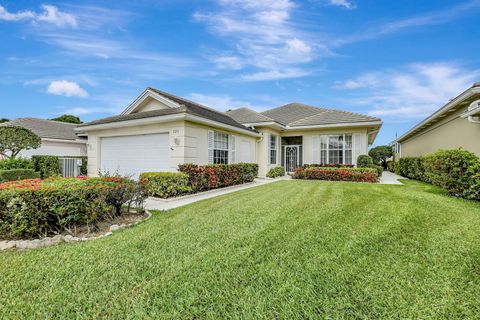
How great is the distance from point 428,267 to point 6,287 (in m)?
5.22

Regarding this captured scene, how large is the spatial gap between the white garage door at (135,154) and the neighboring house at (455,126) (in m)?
12.6

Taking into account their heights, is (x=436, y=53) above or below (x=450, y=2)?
below

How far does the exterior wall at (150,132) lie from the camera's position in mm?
10344

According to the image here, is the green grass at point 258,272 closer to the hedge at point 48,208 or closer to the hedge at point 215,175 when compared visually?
the hedge at point 48,208

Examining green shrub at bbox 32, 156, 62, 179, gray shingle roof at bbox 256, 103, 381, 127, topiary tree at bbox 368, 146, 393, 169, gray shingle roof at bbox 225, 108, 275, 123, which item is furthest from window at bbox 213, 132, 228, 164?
topiary tree at bbox 368, 146, 393, 169

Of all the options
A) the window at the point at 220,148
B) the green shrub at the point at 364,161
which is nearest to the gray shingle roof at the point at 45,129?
the window at the point at 220,148

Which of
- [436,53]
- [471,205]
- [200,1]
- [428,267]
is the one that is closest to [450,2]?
[436,53]

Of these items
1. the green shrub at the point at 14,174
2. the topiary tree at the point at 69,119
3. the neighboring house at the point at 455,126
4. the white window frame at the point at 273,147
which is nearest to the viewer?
the neighboring house at the point at 455,126

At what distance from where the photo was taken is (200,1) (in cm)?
1038

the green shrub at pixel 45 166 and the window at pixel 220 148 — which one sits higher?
the window at pixel 220 148

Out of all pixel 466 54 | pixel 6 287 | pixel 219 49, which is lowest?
pixel 6 287

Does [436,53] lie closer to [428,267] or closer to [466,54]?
[466,54]

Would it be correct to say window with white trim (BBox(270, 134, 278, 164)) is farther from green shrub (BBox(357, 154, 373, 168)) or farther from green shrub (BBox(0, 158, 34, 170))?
green shrub (BBox(0, 158, 34, 170))

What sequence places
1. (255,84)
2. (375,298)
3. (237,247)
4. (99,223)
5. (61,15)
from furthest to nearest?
(255,84) → (61,15) → (99,223) → (237,247) → (375,298)
